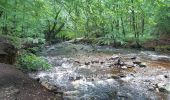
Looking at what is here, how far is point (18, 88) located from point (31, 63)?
4995mm

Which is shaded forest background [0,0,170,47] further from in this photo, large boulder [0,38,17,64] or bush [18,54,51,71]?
bush [18,54,51,71]

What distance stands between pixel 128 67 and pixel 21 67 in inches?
234

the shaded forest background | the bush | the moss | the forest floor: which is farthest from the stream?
the moss

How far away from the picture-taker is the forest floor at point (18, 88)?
830cm

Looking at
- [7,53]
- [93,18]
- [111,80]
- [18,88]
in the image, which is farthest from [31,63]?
[18,88]

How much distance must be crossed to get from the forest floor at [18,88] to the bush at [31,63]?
3.03m

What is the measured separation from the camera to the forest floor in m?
8.30

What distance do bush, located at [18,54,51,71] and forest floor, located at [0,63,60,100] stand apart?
303cm

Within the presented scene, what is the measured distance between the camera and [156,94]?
10.7m

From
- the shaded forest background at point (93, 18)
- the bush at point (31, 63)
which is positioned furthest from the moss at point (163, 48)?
the bush at point (31, 63)

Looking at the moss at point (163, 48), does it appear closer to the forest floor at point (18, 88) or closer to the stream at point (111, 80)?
the stream at point (111, 80)

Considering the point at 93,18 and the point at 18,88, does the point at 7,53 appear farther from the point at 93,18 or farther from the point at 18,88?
the point at 93,18

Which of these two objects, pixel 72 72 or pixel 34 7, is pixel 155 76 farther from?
pixel 34 7

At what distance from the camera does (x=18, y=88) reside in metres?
8.87
